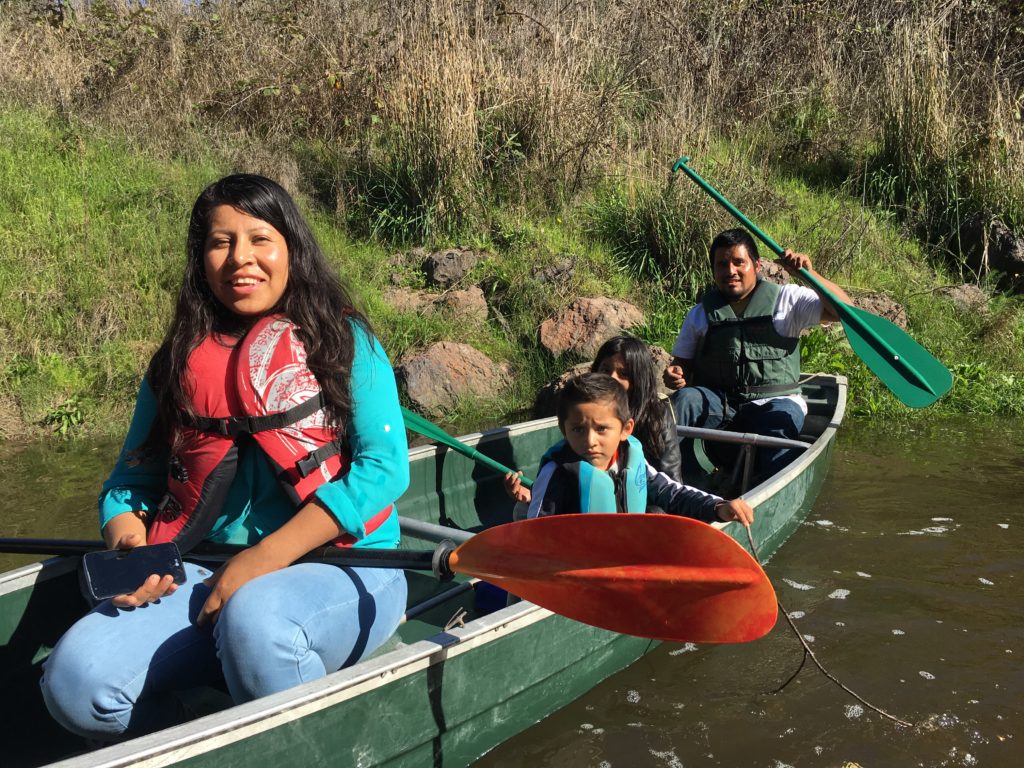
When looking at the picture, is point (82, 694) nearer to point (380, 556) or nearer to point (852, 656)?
point (380, 556)

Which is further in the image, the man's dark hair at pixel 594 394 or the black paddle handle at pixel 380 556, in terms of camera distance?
the man's dark hair at pixel 594 394

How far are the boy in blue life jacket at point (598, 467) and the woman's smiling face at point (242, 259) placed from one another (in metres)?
1.04

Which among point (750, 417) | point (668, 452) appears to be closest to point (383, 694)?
point (668, 452)

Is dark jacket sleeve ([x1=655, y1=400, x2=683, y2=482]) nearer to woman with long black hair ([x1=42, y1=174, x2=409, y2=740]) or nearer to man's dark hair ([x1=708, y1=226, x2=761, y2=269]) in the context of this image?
man's dark hair ([x1=708, y1=226, x2=761, y2=269])

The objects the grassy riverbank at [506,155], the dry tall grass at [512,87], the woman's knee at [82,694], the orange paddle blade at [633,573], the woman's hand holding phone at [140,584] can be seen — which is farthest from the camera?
the dry tall grass at [512,87]

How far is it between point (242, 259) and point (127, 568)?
68 cm

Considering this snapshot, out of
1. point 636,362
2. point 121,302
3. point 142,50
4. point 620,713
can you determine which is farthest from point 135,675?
point 142,50

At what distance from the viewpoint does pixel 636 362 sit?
3525 millimetres

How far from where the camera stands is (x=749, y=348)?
4.36 meters

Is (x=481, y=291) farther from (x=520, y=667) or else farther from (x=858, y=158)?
(x=520, y=667)

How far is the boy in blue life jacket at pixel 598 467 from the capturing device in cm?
275

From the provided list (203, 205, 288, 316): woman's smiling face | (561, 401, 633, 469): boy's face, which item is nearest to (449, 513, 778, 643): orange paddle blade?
(561, 401, 633, 469): boy's face

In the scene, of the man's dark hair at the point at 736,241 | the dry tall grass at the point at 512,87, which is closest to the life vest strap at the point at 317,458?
the man's dark hair at the point at 736,241

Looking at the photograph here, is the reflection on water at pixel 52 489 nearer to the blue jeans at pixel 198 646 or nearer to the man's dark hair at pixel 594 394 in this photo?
the blue jeans at pixel 198 646
